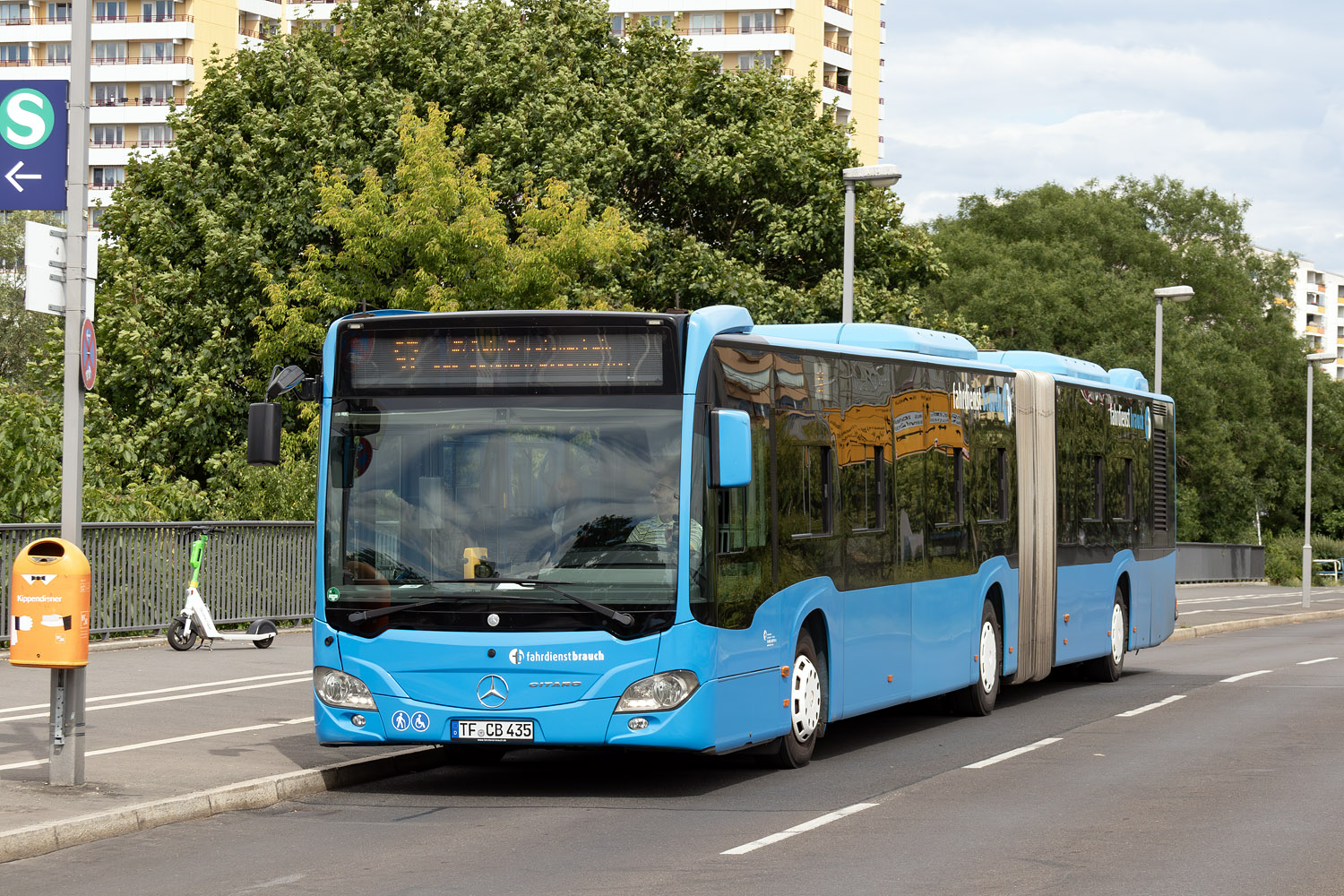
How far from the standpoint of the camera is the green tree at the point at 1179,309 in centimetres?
6831

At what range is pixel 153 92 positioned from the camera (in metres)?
105

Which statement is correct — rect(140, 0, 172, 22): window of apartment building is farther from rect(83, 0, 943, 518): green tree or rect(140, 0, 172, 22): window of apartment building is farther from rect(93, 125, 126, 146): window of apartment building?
rect(83, 0, 943, 518): green tree

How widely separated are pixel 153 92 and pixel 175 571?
88183 millimetres

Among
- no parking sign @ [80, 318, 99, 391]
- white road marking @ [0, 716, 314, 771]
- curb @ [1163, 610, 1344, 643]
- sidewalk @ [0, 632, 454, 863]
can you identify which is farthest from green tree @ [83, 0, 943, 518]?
no parking sign @ [80, 318, 99, 391]

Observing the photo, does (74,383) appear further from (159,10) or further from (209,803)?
(159,10)

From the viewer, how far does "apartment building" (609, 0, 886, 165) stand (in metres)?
95.8

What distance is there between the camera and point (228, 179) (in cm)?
3647

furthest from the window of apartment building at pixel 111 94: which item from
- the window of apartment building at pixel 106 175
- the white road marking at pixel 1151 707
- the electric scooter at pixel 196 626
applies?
the white road marking at pixel 1151 707

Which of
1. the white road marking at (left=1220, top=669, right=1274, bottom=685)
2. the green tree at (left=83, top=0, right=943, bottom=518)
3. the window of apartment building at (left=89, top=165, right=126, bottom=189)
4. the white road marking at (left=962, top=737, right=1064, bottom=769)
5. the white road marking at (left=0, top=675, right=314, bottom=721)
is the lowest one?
the white road marking at (left=1220, top=669, right=1274, bottom=685)

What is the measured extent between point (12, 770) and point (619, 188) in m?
30.2

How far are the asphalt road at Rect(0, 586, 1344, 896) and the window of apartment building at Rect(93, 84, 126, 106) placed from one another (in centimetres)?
9790

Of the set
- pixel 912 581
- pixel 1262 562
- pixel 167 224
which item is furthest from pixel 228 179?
pixel 1262 562

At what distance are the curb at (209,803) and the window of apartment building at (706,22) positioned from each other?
289ft

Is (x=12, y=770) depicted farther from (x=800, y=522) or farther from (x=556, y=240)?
(x=556, y=240)
